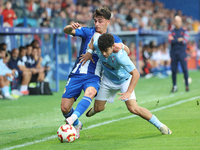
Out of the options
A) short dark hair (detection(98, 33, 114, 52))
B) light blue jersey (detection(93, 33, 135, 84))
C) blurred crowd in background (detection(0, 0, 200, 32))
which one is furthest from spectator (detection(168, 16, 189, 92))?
short dark hair (detection(98, 33, 114, 52))

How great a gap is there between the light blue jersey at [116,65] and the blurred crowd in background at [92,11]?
9.02 meters

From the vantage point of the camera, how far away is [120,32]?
20406mm

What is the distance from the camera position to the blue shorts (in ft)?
17.9

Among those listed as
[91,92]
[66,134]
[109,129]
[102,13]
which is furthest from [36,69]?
[66,134]

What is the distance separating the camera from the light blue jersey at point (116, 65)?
5.04 metres

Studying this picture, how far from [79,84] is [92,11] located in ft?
56.1

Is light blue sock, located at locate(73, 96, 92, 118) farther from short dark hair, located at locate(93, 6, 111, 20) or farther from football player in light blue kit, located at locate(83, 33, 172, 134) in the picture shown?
Result: short dark hair, located at locate(93, 6, 111, 20)

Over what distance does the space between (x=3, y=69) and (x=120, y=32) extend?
1005cm

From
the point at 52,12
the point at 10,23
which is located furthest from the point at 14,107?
the point at 52,12

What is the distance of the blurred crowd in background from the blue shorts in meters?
8.82

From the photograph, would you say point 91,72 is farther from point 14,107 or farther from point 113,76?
point 14,107

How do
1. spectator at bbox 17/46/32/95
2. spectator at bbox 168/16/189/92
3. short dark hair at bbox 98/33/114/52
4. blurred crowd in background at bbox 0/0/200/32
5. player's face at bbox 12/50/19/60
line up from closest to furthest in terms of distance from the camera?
short dark hair at bbox 98/33/114/52 < spectator at bbox 168/16/189/92 < player's face at bbox 12/50/19/60 < spectator at bbox 17/46/32/95 < blurred crowd in background at bbox 0/0/200/32

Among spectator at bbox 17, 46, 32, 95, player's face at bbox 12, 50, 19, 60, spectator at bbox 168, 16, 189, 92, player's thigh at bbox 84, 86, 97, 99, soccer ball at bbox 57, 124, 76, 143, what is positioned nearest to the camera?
soccer ball at bbox 57, 124, 76, 143

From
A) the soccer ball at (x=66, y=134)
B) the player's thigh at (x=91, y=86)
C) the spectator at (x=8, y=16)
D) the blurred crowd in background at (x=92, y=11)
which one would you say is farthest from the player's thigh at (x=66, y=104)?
the blurred crowd in background at (x=92, y=11)
